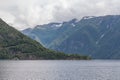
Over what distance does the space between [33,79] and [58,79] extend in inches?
488

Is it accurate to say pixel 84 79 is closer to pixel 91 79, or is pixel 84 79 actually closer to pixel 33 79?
pixel 91 79

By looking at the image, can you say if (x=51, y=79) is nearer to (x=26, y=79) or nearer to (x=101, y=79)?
(x=26, y=79)

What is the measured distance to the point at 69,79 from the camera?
559 ft

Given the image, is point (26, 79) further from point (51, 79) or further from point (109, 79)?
point (109, 79)


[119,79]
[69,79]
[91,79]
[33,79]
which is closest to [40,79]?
[33,79]

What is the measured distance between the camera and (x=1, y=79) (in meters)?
166

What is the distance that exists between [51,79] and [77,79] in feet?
42.0

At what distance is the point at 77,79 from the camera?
557ft

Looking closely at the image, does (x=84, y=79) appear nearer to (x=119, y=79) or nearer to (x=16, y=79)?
(x=119, y=79)

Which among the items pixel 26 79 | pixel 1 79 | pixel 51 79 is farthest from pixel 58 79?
pixel 1 79

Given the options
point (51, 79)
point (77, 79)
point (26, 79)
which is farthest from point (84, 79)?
point (26, 79)

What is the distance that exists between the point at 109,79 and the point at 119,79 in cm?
483

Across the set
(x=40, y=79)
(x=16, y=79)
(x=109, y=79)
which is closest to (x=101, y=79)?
(x=109, y=79)

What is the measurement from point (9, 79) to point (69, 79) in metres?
29.3
